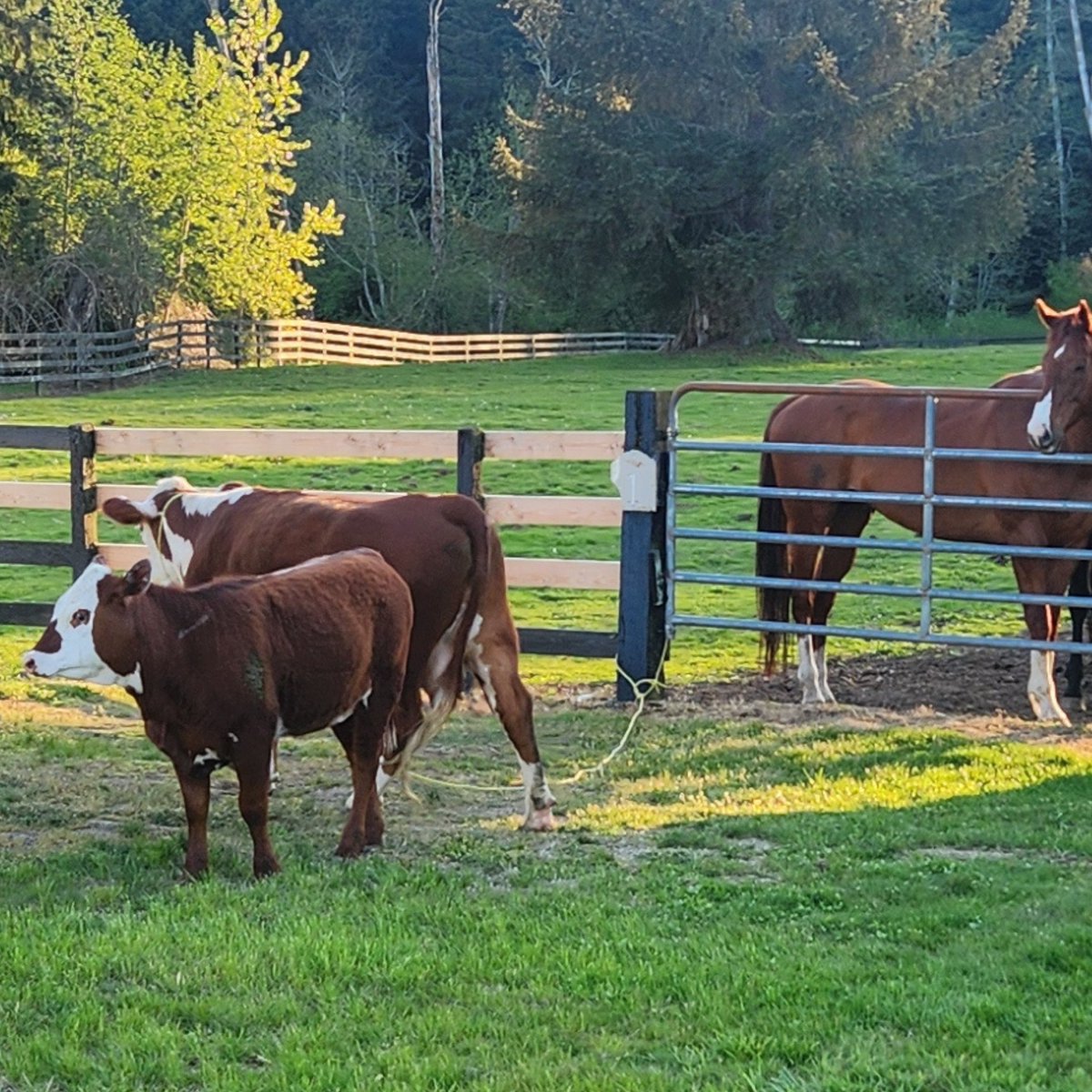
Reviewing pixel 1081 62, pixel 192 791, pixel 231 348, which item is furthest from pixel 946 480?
pixel 1081 62

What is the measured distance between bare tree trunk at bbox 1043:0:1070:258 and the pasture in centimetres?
5120

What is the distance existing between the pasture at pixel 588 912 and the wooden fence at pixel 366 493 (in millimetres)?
695

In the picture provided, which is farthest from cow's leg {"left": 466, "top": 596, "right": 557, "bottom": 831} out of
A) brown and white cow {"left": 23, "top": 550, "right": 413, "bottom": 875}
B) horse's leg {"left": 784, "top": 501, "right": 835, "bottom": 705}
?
horse's leg {"left": 784, "top": 501, "right": 835, "bottom": 705}

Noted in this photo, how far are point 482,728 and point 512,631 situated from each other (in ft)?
6.72

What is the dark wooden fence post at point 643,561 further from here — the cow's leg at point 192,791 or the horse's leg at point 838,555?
the cow's leg at point 192,791

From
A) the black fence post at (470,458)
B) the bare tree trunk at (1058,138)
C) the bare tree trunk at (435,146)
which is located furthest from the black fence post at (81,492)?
the bare tree trunk at (1058,138)

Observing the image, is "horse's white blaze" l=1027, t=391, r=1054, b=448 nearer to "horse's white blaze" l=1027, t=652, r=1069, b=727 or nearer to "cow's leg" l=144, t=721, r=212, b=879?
"horse's white blaze" l=1027, t=652, r=1069, b=727

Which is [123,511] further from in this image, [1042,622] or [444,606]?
[1042,622]

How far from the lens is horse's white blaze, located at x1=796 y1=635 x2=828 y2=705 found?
8922 millimetres

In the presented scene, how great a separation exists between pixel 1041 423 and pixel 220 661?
483 cm

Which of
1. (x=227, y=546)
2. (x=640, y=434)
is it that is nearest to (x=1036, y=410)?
(x=640, y=434)

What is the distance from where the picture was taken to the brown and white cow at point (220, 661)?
5.21 metres

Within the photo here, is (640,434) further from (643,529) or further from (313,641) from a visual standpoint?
(313,641)

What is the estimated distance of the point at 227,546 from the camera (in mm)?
6781
